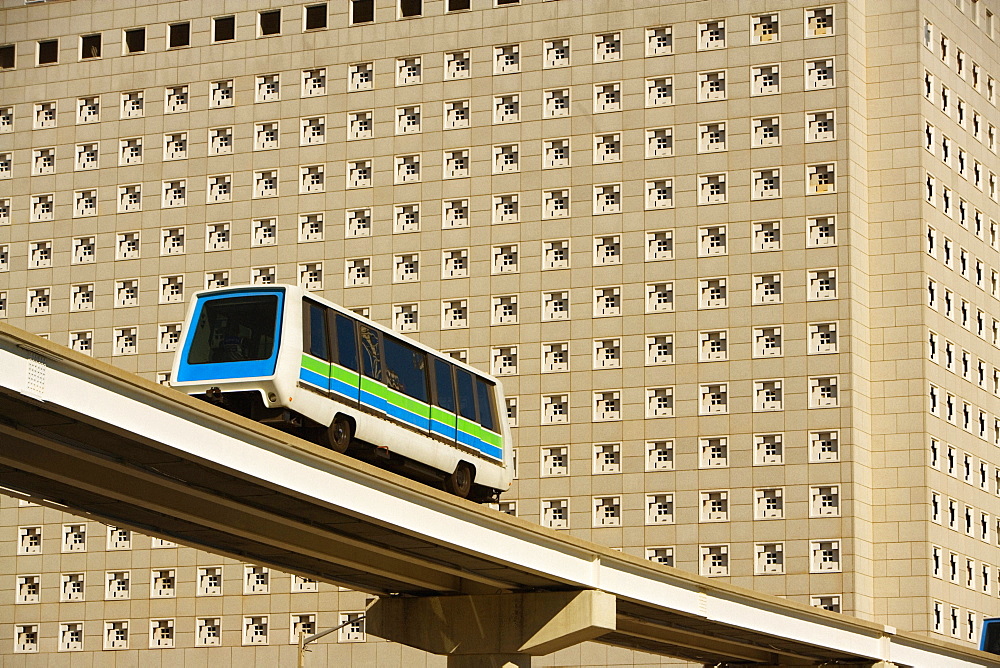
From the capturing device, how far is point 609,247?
8325 centimetres

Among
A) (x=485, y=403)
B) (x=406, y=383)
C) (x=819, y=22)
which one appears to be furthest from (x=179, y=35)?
(x=406, y=383)

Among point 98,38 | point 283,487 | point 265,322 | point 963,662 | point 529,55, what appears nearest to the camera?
point 283,487

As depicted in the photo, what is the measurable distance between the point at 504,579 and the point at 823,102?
44.7 meters

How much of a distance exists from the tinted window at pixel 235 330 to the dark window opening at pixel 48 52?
63.3 meters

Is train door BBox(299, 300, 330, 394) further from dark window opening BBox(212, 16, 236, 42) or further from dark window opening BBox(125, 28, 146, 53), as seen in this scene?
dark window opening BBox(125, 28, 146, 53)

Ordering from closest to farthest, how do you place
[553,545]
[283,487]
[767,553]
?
[283,487] < [553,545] < [767,553]

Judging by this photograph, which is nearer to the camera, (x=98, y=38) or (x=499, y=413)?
(x=499, y=413)

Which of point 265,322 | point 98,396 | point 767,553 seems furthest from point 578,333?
point 98,396

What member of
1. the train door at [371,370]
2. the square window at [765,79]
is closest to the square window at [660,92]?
the square window at [765,79]

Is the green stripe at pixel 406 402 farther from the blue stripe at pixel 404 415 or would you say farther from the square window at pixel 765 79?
the square window at pixel 765 79

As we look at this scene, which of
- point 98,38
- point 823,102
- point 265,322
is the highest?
point 98,38

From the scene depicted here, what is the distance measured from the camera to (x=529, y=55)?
86.2m

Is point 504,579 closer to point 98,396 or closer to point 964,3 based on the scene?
point 98,396

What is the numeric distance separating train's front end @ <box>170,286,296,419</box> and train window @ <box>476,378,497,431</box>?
7.74 m
